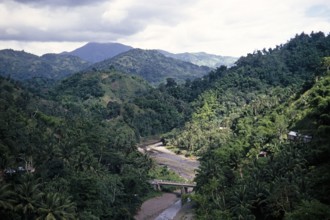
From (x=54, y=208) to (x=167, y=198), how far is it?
51.5 meters

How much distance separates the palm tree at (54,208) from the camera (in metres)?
61.5

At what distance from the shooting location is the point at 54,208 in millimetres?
62156

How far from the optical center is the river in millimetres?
94875

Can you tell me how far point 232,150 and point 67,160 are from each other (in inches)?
1632

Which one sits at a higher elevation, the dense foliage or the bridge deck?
the dense foliage

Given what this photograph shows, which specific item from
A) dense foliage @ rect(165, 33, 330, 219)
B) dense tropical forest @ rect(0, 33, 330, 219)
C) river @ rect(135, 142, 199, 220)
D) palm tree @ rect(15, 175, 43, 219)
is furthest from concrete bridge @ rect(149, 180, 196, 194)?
palm tree @ rect(15, 175, 43, 219)

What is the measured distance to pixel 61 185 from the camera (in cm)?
7312

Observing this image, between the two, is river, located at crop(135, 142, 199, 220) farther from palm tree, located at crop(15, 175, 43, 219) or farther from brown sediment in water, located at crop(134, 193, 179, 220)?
palm tree, located at crop(15, 175, 43, 219)

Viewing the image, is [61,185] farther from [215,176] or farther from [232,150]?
[232,150]

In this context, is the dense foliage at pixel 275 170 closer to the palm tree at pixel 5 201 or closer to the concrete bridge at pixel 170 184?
the concrete bridge at pixel 170 184

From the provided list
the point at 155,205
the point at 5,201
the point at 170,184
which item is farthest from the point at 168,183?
the point at 5,201

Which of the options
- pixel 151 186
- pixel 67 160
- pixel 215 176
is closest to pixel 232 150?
pixel 215 176

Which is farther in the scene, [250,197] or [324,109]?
[324,109]

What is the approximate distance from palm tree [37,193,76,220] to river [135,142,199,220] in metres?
29.9
